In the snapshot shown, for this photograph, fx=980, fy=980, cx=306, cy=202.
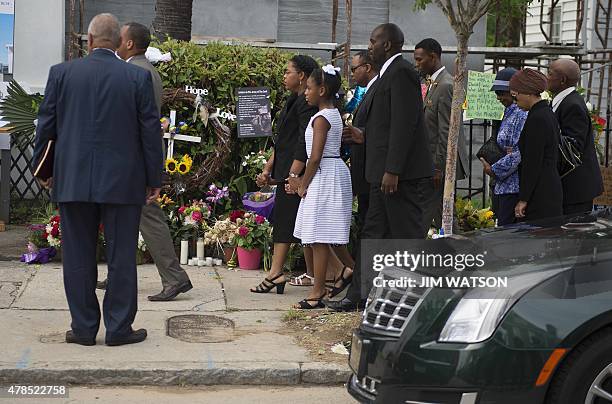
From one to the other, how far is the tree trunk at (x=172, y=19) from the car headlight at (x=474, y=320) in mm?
7512

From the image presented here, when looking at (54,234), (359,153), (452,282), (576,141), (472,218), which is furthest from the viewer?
(472,218)

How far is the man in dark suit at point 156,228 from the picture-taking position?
293 inches

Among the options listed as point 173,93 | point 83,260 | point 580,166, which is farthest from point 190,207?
point 580,166

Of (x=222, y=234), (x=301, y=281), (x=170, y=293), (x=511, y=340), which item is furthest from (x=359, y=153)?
(x=511, y=340)

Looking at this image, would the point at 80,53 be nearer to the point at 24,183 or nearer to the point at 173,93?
the point at 24,183

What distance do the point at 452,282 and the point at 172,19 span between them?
24.3ft

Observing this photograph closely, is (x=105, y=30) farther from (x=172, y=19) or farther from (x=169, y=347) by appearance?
(x=172, y=19)

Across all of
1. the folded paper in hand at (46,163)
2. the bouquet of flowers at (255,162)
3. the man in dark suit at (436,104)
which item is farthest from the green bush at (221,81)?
the folded paper in hand at (46,163)

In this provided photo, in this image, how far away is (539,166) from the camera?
275 inches

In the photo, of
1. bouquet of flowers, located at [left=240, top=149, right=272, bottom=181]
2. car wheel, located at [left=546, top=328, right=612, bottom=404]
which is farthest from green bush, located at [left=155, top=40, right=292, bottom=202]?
car wheel, located at [left=546, top=328, right=612, bottom=404]

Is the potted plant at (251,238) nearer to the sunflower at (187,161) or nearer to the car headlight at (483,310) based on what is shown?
the sunflower at (187,161)

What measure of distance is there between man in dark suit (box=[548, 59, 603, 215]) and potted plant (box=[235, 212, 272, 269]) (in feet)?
9.50

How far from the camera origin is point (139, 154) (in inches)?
248

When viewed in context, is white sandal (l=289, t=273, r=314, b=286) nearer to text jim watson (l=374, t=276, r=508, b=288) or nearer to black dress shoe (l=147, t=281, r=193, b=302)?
black dress shoe (l=147, t=281, r=193, b=302)
